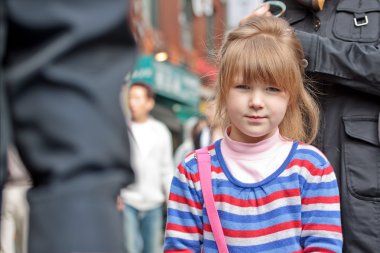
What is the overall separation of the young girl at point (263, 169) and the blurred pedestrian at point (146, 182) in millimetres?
4318

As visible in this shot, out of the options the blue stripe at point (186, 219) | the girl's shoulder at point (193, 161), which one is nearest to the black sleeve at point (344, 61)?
the girl's shoulder at point (193, 161)

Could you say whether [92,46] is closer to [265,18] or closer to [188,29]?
[265,18]

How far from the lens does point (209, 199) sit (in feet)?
8.66

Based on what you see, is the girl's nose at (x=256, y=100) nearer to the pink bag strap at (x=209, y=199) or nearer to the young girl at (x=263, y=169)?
the young girl at (x=263, y=169)

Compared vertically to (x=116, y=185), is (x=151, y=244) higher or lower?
lower

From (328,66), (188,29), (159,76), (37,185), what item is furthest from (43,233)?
(188,29)

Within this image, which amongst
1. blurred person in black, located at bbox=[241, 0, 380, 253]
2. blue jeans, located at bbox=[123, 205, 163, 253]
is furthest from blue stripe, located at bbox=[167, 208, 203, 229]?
blue jeans, located at bbox=[123, 205, 163, 253]

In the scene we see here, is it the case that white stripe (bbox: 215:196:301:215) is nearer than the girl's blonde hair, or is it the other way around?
white stripe (bbox: 215:196:301:215)

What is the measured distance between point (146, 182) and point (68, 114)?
6.17 m

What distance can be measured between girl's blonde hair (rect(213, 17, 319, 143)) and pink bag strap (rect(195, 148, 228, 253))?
0.84ft

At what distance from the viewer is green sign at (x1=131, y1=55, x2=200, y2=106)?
19.7 meters

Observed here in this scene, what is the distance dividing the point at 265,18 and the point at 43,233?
183cm

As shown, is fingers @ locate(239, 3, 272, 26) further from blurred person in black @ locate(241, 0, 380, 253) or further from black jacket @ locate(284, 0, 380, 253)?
black jacket @ locate(284, 0, 380, 253)

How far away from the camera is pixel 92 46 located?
4.69 ft
